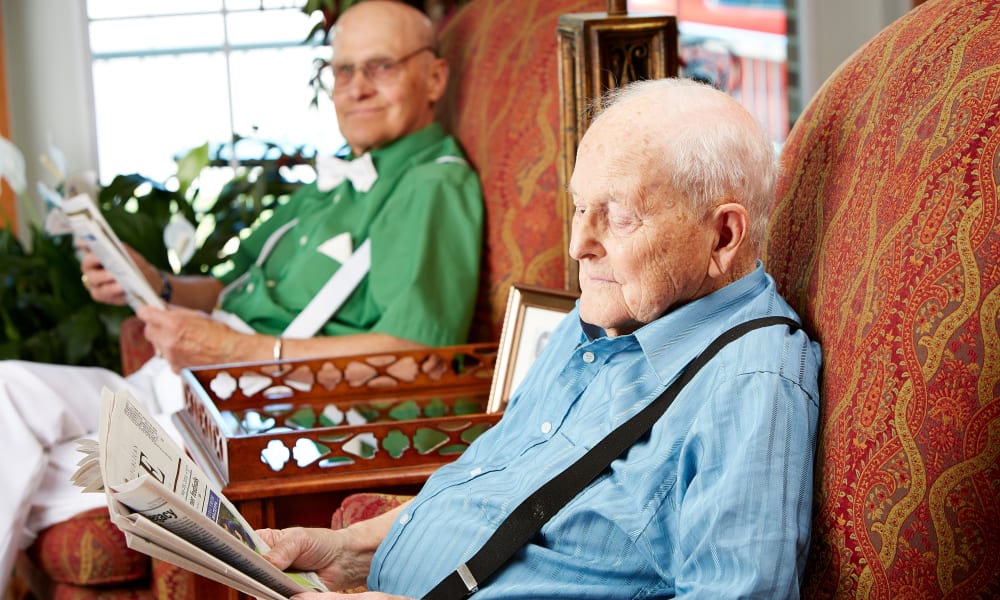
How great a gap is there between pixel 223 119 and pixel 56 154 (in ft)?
4.99

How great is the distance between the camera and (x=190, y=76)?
12.7ft

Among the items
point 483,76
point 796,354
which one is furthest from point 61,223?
point 796,354

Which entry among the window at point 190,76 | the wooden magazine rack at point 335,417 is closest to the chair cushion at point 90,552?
the wooden magazine rack at point 335,417

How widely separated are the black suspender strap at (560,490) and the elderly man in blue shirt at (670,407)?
0.01m

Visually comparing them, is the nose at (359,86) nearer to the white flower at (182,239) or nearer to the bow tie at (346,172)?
the bow tie at (346,172)

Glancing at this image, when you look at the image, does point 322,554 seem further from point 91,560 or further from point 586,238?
point 91,560

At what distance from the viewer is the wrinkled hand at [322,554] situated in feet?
4.27

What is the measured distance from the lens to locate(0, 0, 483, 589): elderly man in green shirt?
6.84ft

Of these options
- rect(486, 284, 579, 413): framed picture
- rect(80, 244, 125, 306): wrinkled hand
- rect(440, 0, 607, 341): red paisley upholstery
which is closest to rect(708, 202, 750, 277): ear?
rect(486, 284, 579, 413): framed picture

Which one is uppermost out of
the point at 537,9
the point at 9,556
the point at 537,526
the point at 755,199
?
the point at 537,9

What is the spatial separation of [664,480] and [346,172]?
1.51 meters

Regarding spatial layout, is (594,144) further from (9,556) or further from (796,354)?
(9,556)

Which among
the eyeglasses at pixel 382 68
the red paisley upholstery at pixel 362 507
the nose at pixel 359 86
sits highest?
the eyeglasses at pixel 382 68

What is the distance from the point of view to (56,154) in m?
2.40
